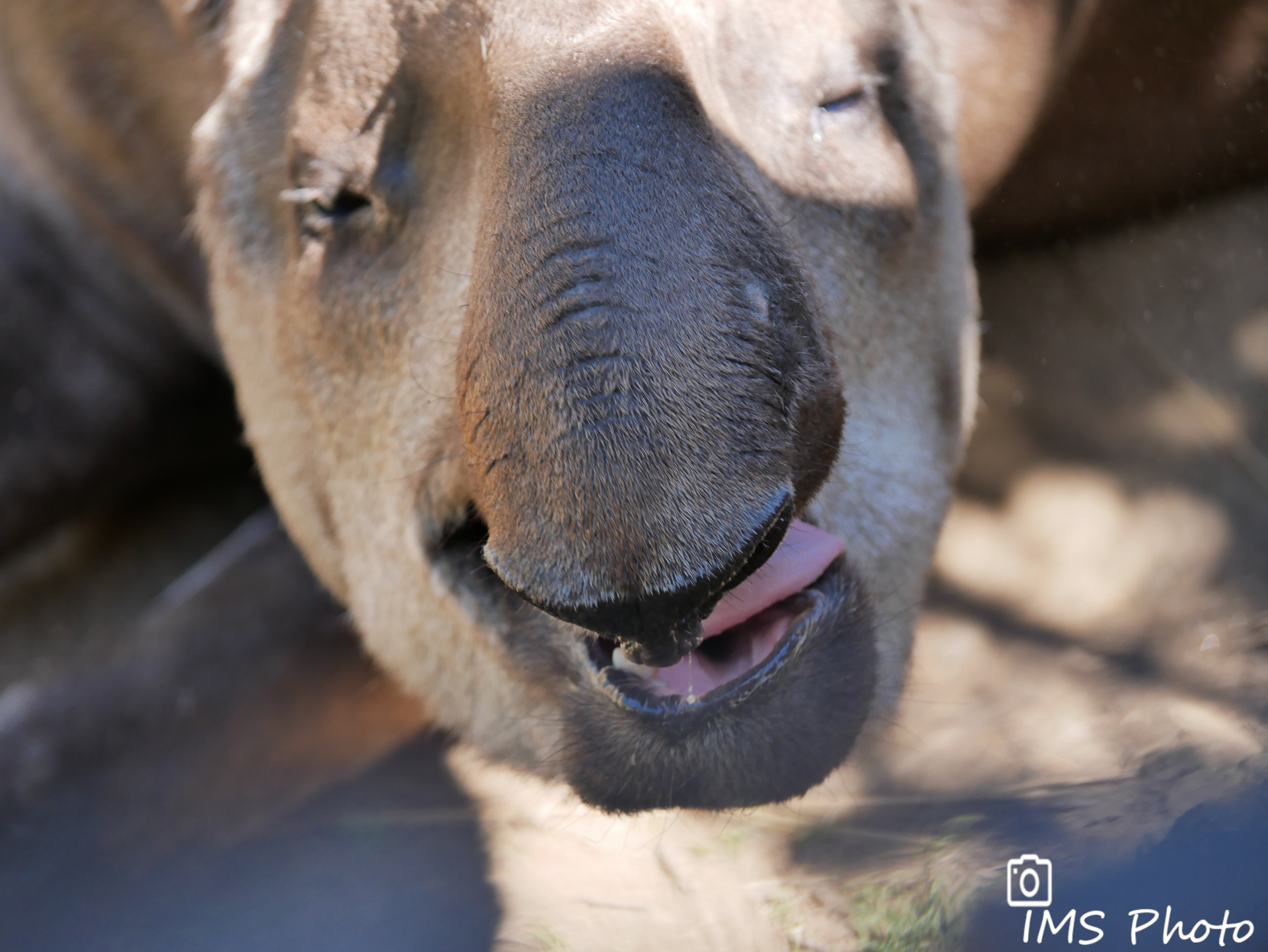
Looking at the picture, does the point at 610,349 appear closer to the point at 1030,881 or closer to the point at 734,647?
A: the point at 734,647

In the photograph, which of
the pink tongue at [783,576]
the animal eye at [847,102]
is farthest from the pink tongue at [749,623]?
the animal eye at [847,102]

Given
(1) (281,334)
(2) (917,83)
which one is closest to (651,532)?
(1) (281,334)

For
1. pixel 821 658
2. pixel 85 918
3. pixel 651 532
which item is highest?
pixel 651 532

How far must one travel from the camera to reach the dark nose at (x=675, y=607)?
150 centimetres

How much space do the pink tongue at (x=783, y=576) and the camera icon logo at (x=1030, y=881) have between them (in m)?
0.56

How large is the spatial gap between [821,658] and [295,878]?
145 centimetres

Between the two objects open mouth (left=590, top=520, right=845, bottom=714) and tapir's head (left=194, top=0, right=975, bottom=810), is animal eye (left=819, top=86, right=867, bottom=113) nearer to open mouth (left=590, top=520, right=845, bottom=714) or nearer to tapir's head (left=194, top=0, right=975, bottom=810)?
tapir's head (left=194, top=0, right=975, bottom=810)

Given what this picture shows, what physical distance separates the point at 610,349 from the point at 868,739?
1136mm

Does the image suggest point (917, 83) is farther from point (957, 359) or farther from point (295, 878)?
point (295, 878)

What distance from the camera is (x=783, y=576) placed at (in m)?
1.97

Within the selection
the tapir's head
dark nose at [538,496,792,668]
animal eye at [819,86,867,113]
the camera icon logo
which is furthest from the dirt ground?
animal eye at [819,86,867,113]

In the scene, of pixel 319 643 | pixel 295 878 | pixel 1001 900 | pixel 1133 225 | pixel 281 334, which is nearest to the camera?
pixel 1001 900

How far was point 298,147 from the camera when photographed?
229 centimetres

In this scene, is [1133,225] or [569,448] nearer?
[569,448]
